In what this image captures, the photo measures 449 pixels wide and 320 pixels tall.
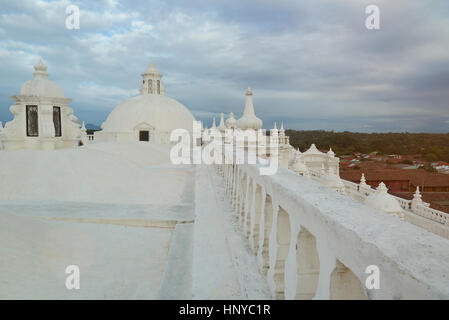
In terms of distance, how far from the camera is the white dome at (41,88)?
14445mm

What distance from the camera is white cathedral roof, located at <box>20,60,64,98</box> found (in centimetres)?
1445

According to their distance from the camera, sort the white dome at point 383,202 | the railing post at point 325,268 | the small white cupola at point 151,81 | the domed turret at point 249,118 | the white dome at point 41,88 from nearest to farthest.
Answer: the railing post at point 325,268, the white dome at point 383,202, the domed turret at point 249,118, the white dome at point 41,88, the small white cupola at point 151,81

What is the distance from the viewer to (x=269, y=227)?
270 centimetres

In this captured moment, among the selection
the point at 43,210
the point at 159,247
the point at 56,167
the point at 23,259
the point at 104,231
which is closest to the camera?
the point at 23,259

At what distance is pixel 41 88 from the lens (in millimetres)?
14508

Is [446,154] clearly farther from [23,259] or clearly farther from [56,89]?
[56,89]

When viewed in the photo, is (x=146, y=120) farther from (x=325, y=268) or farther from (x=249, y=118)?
(x=325, y=268)

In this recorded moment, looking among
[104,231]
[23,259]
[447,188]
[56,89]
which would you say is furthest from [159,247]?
[447,188]

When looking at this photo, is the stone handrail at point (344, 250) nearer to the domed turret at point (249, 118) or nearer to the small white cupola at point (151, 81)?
the domed turret at point (249, 118)

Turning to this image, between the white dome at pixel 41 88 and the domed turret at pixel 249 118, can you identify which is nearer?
the domed turret at pixel 249 118

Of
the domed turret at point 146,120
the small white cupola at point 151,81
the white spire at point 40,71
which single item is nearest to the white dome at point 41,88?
the white spire at point 40,71

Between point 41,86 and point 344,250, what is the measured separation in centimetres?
1656

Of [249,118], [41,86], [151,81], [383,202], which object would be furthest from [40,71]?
[151,81]
